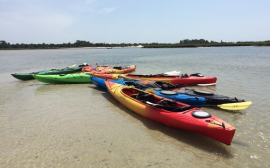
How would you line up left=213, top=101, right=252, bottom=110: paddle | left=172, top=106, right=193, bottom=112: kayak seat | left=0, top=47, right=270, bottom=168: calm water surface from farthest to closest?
left=213, top=101, right=252, bottom=110: paddle → left=172, top=106, right=193, bottom=112: kayak seat → left=0, top=47, right=270, bottom=168: calm water surface

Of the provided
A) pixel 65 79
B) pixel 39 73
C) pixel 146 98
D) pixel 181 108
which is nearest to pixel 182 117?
pixel 181 108

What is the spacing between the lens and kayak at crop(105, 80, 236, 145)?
186 inches

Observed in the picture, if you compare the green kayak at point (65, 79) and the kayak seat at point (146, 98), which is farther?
the green kayak at point (65, 79)

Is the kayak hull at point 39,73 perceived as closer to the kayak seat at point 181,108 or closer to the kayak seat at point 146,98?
the kayak seat at point 146,98

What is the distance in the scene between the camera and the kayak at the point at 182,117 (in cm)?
473

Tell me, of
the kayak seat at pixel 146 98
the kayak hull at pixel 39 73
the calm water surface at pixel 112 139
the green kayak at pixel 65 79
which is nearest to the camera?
the calm water surface at pixel 112 139

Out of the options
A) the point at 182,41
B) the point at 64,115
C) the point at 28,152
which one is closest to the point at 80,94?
the point at 64,115

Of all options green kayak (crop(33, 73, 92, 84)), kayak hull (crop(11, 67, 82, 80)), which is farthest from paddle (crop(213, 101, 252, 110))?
kayak hull (crop(11, 67, 82, 80))

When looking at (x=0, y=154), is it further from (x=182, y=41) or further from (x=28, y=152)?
(x=182, y=41)

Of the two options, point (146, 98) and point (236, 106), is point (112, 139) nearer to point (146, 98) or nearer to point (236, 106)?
point (146, 98)

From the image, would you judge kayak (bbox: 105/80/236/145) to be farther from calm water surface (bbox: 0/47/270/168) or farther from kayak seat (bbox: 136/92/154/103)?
calm water surface (bbox: 0/47/270/168)

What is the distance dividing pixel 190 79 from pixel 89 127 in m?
7.90

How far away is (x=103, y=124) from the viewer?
20.9ft

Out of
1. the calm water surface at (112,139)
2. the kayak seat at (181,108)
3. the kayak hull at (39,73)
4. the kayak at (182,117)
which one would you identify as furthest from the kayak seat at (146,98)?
the kayak hull at (39,73)
